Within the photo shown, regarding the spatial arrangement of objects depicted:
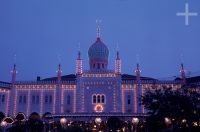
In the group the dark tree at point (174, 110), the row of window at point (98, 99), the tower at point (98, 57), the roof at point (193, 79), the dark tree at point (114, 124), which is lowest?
the dark tree at point (114, 124)

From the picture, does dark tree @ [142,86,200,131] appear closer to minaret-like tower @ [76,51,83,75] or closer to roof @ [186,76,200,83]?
minaret-like tower @ [76,51,83,75]

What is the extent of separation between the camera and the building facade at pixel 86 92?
59312 mm

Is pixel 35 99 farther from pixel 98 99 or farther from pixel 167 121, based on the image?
pixel 167 121

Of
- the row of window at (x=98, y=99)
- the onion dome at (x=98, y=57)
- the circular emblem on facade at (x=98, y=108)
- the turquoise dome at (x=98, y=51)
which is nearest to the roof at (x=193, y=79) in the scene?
the onion dome at (x=98, y=57)

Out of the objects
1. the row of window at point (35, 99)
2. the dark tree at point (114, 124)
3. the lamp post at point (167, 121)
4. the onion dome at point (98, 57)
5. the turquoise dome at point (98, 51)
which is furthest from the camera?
the turquoise dome at point (98, 51)

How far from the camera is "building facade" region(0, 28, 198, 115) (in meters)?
59.3

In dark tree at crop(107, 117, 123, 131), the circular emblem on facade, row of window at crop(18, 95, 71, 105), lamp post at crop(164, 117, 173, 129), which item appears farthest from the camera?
row of window at crop(18, 95, 71, 105)

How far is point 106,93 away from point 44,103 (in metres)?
10.7

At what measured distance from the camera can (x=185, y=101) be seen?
132 ft

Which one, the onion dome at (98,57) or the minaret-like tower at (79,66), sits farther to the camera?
the onion dome at (98,57)

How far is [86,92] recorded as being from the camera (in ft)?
196

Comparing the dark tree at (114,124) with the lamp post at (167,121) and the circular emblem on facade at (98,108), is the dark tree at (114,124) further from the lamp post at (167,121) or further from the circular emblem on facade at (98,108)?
the circular emblem on facade at (98,108)

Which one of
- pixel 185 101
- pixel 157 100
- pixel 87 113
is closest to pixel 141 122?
pixel 87 113

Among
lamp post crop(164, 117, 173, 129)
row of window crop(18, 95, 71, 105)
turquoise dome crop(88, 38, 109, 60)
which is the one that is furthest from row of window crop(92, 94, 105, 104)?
lamp post crop(164, 117, 173, 129)
